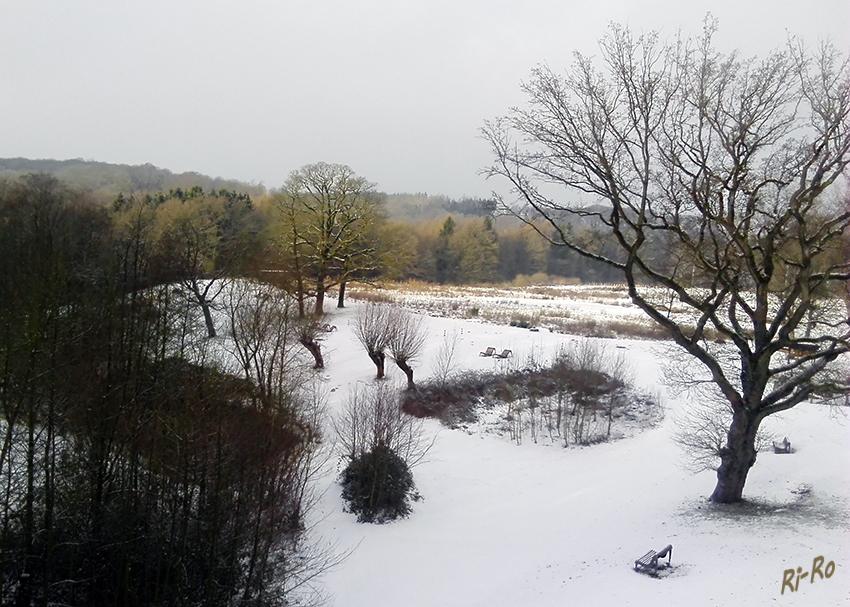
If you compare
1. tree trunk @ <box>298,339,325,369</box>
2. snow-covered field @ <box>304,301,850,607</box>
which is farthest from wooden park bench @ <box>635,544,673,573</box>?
tree trunk @ <box>298,339,325,369</box>

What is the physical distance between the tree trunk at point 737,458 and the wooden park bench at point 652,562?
8.19 ft

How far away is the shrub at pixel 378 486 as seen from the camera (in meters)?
13.1

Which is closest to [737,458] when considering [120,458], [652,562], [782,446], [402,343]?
[652,562]

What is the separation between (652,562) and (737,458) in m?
3.11

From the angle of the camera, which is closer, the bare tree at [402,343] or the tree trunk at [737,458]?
the tree trunk at [737,458]

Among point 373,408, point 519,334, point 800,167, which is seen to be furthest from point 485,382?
point 800,167

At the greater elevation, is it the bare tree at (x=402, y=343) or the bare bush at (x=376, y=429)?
the bare tree at (x=402, y=343)

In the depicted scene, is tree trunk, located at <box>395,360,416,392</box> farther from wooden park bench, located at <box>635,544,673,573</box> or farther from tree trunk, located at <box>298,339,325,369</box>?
wooden park bench, located at <box>635,544,673,573</box>

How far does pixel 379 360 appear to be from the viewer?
19.7 m

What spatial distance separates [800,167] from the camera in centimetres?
886

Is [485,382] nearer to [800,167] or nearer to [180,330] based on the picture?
[180,330]

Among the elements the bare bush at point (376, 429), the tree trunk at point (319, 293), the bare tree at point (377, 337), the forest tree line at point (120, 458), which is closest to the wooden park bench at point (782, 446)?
the bare bush at point (376, 429)

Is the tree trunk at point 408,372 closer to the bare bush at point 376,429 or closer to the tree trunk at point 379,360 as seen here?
the tree trunk at point 379,360

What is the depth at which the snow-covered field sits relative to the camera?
7.57m
